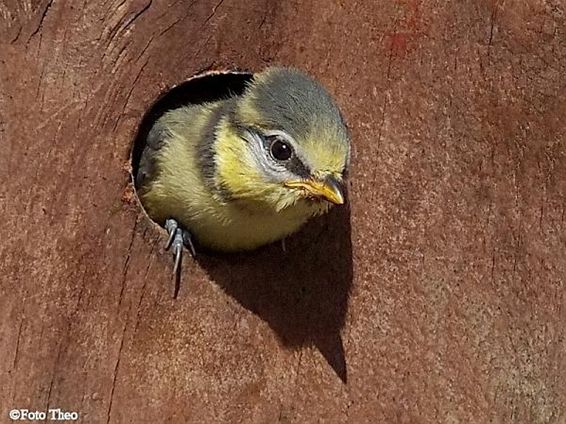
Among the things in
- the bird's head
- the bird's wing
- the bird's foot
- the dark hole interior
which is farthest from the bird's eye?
the bird's wing

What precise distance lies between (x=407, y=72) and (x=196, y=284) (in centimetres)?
82

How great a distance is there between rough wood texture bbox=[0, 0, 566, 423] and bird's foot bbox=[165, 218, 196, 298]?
0.03 m

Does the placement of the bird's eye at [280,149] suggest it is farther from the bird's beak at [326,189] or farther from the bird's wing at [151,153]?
the bird's wing at [151,153]

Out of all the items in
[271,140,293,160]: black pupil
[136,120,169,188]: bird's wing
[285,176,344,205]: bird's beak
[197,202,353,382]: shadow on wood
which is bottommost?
[197,202,353,382]: shadow on wood

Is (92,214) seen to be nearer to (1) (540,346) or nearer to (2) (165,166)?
(2) (165,166)

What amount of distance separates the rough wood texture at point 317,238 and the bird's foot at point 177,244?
0.03 meters

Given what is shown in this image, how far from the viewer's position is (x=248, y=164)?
3.38 metres

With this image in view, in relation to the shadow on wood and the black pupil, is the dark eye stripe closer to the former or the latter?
the black pupil

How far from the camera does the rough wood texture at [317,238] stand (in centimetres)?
319

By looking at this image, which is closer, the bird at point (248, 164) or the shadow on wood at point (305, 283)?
the bird at point (248, 164)

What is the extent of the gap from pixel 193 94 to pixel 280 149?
0.66m

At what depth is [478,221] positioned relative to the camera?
350cm

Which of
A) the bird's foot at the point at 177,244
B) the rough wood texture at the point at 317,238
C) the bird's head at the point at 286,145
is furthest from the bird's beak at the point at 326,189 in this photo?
the bird's foot at the point at 177,244

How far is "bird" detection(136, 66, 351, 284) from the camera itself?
10.5ft
